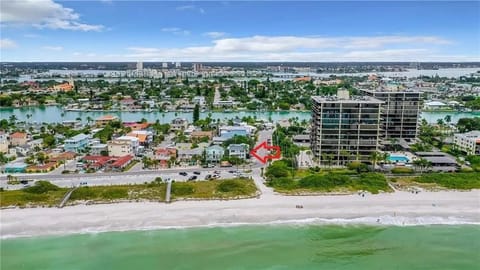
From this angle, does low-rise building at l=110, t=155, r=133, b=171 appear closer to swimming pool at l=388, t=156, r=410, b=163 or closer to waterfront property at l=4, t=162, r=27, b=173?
waterfront property at l=4, t=162, r=27, b=173

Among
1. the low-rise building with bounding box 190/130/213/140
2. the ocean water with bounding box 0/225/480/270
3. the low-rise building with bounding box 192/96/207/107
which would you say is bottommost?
the ocean water with bounding box 0/225/480/270

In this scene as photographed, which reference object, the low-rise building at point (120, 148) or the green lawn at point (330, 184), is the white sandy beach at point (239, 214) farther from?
the low-rise building at point (120, 148)

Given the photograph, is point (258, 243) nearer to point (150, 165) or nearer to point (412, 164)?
point (150, 165)

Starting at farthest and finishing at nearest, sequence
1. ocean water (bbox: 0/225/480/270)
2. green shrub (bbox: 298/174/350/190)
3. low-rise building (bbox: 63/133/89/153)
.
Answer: low-rise building (bbox: 63/133/89/153) → green shrub (bbox: 298/174/350/190) → ocean water (bbox: 0/225/480/270)

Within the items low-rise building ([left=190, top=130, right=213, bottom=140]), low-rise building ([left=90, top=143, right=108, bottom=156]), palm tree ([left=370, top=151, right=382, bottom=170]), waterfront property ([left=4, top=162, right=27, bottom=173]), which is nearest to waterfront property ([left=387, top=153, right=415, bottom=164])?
palm tree ([left=370, top=151, right=382, bottom=170])

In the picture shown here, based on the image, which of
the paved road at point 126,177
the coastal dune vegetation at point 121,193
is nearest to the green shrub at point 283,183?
the paved road at point 126,177

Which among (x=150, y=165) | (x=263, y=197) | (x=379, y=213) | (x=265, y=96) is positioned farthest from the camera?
(x=265, y=96)

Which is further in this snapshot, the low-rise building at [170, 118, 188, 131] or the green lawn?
the low-rise building at [170, 118, 188, 131]

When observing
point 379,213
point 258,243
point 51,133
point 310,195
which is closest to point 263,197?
point 310,195
